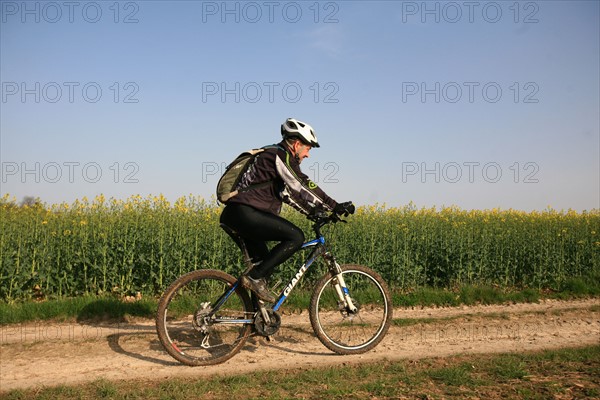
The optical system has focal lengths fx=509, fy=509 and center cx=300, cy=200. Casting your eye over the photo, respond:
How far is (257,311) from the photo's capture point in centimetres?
646

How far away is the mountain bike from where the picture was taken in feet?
20.8

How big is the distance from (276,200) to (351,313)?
1.90 m

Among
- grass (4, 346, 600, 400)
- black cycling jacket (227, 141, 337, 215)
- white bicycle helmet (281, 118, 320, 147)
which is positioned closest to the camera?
grass (4, 346, 600, 400)

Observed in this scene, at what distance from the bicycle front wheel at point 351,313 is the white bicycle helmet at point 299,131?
1.81m

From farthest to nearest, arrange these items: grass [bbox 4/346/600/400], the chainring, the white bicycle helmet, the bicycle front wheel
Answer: the bicycle front wheel < the chainring < the white bicycle helmet < grass [bbox 4/346/600/400]

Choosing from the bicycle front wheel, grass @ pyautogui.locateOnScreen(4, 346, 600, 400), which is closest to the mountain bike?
the bicycle front wheel

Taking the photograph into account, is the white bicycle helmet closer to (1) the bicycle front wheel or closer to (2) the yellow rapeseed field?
(1) the bicycle front wheel

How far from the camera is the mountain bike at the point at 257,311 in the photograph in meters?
6.33

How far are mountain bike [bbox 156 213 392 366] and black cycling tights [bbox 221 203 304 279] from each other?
0.16 meters

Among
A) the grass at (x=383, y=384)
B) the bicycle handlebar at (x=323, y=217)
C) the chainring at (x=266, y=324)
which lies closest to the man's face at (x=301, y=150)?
the bicycle handlebar at (x=323, y=217)

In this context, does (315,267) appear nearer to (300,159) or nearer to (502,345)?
(502,345)

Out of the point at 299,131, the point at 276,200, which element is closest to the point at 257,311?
the point at 276,200

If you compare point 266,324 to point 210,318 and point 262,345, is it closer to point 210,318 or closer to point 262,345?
point 210,318

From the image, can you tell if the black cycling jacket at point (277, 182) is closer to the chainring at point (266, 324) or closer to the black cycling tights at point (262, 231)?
the black cycling tights at point (262, 231)
